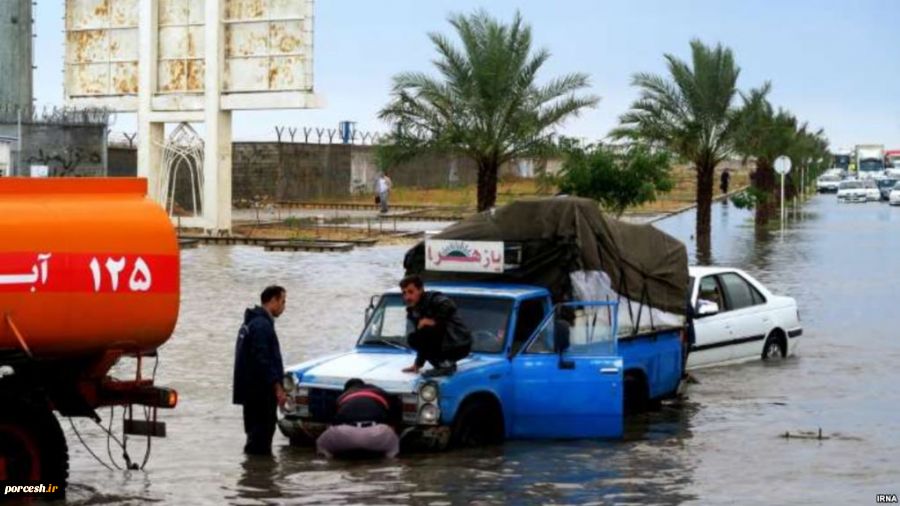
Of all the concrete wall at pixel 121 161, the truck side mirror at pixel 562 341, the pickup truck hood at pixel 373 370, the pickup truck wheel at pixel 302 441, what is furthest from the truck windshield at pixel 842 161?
the pickup truck wheel at pixel 302 441

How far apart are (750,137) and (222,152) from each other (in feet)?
48.4

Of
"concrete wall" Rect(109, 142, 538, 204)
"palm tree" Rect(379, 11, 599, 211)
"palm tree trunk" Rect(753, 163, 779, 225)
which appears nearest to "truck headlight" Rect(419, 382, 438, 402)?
"palm tree" Rect(379, 11, 599, 211)

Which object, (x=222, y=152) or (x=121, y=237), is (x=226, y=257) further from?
(x=121, y=237)

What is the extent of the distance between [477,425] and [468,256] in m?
2.35

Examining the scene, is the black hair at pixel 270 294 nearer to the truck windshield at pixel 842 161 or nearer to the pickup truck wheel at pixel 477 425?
the pickup truck wheel at pixel 477 425

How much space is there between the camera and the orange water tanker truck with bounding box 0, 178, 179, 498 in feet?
39.8

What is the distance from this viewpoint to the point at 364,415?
1429 centimetres

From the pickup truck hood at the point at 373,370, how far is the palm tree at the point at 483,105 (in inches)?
1126

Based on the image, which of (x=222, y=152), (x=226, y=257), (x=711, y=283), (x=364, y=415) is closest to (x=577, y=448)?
(x=364, y=415)

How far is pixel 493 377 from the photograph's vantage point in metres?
15.0

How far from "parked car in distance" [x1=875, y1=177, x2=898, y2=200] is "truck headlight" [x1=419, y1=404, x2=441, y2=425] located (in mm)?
104174

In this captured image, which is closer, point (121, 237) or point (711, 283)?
point (121, 237)

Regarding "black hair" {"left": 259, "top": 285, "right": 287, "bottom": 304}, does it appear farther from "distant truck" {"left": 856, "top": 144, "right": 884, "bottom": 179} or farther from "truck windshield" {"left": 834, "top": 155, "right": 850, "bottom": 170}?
"truck windshield" {"left": 834, "top": 155, "right": 850, "bottom": 170}

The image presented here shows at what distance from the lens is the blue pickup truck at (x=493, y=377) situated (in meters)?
14.6
